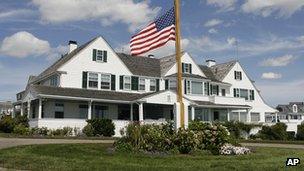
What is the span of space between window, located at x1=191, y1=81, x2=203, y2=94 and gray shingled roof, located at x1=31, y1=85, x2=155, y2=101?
7101mm

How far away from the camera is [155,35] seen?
20.5 metres

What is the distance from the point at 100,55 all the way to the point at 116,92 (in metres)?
3.97

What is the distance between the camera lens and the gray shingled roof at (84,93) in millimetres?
36781

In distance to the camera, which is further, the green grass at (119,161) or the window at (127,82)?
the window at (127,82)

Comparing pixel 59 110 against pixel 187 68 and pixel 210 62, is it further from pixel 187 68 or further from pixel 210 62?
pixel 210 62

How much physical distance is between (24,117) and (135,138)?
2248 centimetres

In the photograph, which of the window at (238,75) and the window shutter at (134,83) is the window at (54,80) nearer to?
the window shutter at (134,83)

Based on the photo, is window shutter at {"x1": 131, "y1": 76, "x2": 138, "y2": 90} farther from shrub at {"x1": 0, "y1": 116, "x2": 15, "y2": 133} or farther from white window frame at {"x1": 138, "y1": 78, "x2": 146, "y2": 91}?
shrub at {"x1": 0, "y1": 116, "x2": 15, "y2": 133}

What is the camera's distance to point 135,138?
18.2 metres

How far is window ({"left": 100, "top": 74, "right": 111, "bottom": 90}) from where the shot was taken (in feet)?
139

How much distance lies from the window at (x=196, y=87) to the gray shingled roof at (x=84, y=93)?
710 cm

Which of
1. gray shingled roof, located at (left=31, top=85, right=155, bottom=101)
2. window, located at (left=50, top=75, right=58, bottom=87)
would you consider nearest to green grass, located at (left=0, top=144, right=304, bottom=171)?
gray shingled roof, located at (left=31, top=85, right=155, bottom=101)

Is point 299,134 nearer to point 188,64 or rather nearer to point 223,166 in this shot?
point 188,64

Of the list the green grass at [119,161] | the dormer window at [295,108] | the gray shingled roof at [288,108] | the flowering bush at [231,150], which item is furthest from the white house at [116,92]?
the gray shingled roof at [288,108]
